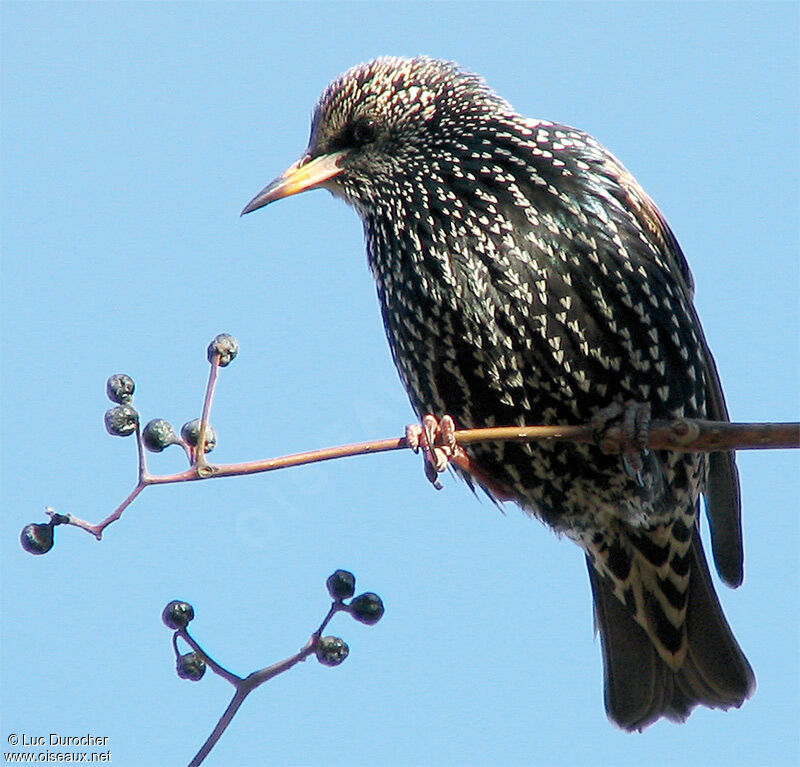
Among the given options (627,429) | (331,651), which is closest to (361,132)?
(627,429)

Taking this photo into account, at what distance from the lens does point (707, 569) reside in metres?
4.64

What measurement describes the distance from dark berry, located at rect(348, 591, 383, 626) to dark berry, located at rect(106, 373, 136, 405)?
69cm

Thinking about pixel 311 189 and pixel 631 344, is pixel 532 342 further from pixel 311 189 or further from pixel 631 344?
pixel 311 189

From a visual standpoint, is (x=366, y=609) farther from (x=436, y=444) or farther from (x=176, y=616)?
(x=436, y=444)

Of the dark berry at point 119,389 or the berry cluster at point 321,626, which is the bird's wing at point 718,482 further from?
the dark berry at point 119,389

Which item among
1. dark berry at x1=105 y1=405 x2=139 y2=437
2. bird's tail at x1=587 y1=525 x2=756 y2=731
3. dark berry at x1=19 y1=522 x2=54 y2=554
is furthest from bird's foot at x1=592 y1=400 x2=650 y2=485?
dark berry at x1=19 y1=522 x2=54 y2=554

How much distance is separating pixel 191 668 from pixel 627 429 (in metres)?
1.44

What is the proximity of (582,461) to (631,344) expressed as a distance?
16.1 inches

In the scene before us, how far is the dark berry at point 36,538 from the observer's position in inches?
109

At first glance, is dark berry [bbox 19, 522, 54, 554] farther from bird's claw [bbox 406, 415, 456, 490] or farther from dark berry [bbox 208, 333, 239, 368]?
bird's claw [bbox 406, 415, 456, 490]

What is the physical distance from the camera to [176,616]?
295cm

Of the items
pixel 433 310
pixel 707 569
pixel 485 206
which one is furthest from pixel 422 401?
pixel 707 569

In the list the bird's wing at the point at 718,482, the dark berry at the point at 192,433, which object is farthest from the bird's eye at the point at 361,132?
the dark berry at the point at 192,433

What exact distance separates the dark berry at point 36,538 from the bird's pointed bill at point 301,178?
5.56ft
